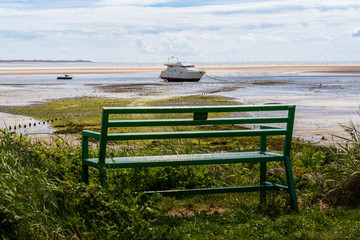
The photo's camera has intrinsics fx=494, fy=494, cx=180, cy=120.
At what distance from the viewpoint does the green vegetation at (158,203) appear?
4398 millimetres

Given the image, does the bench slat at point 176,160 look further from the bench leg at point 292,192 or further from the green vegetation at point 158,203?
the green vegetation at point 158,203

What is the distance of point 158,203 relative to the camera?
5.96 metres

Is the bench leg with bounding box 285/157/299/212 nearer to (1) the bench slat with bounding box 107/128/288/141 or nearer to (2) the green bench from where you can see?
(2) the green bench

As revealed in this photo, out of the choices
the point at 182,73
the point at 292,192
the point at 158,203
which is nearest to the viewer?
the point at 292,192

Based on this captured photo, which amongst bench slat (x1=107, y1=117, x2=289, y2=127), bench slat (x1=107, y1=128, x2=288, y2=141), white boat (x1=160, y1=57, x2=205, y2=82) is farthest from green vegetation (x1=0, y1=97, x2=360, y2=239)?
white boat (x1=160, y1=57, x2=205, y2=82)

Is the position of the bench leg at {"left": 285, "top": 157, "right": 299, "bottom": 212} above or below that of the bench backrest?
below

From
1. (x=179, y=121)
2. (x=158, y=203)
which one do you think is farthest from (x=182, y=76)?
(x=179, y=121)

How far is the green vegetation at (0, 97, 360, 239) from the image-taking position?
440 cm

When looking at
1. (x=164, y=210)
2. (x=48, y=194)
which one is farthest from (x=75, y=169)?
(x=48, y=194)

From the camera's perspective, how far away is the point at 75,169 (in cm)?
622

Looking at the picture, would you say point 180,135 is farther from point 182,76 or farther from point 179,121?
point 182,76

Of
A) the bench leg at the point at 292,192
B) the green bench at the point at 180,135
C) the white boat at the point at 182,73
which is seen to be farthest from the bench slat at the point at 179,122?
the white boat at the point at 182,73

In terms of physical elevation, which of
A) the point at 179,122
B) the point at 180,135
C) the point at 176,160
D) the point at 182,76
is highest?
the point at 179,122

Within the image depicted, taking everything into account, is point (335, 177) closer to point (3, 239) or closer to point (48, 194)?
point (48, 194)
